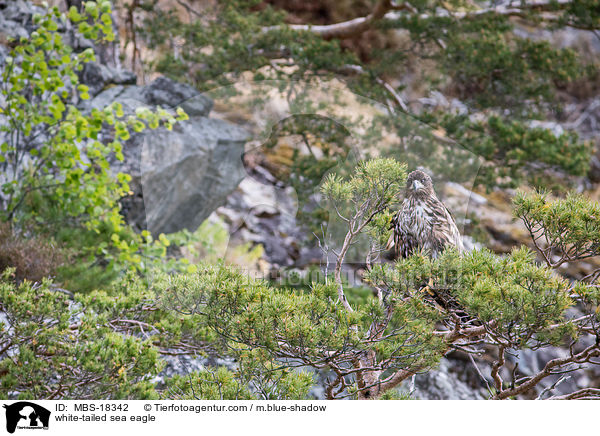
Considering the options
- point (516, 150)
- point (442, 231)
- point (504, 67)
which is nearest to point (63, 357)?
point (442, 231)

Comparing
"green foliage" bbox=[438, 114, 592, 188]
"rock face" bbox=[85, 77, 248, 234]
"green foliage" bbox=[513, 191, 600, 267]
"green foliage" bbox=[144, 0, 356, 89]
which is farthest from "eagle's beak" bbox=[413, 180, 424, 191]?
"green foliage" bbox=[144, 0, 356, 89]

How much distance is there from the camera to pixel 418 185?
117 cm

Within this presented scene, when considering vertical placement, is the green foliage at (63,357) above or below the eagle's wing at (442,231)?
below

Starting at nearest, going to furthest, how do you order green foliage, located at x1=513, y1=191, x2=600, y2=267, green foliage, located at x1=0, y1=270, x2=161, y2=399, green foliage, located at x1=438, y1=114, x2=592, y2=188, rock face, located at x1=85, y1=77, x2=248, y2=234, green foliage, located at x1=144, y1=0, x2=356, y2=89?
green foliage, located at x1=513, y1=191, x2=600, y2=267, green foliage, located at x1=0, y1=270, x2=161, y2=399, rock face, located at x1=85, y1=77, x2=248, y2=234, green foliage, located at x1=438, y1=114, x2=592, y2=188, green foliage, located at x1=144, y1=0, x2=356, y2=89

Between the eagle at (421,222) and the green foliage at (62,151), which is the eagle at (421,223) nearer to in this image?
the eagle at (421,222)

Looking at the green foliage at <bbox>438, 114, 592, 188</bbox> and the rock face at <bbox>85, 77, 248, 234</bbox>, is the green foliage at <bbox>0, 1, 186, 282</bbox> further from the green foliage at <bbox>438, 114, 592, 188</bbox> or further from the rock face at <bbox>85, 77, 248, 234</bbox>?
the green foliage at <bbox>438, 114, 592, 188</bbox>

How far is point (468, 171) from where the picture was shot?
4.67 feet

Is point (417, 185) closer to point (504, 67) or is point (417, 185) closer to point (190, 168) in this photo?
point (190, 168)

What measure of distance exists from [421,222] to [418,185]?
0.08 metres

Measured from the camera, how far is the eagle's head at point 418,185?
45.8 inches

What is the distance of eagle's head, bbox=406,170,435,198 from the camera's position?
1.16m

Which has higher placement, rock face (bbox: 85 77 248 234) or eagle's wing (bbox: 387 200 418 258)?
eagle's wing (bbox: 387 200 418 258)

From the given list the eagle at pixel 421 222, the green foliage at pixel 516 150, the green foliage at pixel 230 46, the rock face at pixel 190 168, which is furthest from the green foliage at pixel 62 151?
the green foliage at pixel 516 150
